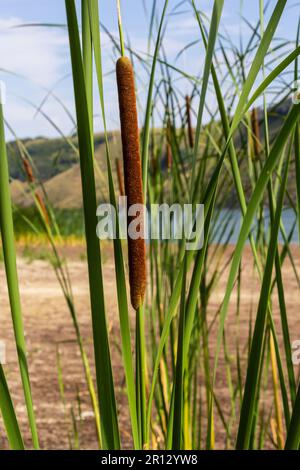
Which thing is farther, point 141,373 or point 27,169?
point 27,169

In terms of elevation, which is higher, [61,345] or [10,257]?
[10,257]

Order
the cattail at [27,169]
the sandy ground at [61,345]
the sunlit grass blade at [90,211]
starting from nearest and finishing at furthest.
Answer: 1. the sunlit grass blade at [90,211]
2. the cattail at [27,169]
3. the sandy ground at [61,345]

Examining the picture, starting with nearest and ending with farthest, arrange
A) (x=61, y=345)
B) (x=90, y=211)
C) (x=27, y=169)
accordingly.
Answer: (x=90, y=211), (x=27, y=169), (x=61, y=345)

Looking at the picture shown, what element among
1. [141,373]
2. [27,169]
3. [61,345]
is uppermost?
[27,169]

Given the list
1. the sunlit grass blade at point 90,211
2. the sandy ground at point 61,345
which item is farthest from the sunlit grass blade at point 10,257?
the sandy ground at point 61,345

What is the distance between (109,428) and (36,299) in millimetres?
4727

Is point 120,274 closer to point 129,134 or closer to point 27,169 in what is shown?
point 129,134

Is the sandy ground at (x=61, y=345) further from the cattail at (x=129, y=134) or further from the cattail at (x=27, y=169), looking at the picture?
the cattail at (x=129, y=134)

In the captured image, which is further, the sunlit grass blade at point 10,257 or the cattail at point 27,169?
the cattail at point 27,169

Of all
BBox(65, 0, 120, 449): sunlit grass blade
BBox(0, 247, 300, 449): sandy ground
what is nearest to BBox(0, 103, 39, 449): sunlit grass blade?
BBox(65, 0, 120, 449): sunlit grass blade

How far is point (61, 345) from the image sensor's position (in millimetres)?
3574

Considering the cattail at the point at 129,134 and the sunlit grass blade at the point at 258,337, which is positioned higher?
the cattail at the point at 129,134

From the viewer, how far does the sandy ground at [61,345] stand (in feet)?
7.34

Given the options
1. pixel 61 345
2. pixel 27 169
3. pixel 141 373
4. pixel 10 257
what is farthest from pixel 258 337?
pixel 61 345
